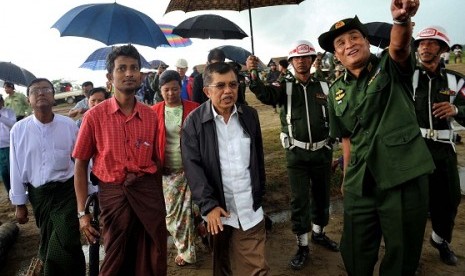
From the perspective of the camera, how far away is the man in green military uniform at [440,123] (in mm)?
3260

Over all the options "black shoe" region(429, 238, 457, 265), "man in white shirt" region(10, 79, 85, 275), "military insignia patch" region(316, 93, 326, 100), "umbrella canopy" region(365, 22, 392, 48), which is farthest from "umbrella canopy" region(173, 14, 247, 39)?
"black shoe" region(429, 238, 457, 265)

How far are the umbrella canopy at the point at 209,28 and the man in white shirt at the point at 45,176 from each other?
2.75 metres

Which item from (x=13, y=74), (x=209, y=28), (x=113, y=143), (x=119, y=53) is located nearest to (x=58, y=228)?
(x=113, y=143)

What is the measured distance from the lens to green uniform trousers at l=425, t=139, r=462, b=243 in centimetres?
325

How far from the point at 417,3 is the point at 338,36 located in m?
0.68

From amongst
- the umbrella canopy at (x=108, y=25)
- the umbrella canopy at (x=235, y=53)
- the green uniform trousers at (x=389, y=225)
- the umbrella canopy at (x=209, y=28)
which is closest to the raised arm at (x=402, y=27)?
the green uniform trousers at (x=389, y=225)

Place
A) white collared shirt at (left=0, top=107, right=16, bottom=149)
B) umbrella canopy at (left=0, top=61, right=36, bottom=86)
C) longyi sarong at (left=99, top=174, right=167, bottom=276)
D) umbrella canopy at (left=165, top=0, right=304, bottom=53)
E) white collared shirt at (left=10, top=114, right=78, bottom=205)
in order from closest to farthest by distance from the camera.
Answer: longyi sarong at (left=99, top=174, right=167, bottom=276)
white collared shirt at (left=10, top=114, right=78, bottom=205)
umbrella canopy at (left=165, top=0, right=304, bottom=53)
white collared shirt at (left=0, top=107, right=16, bottom=149)
umbrella canopy at (left=0, top=61, right=36, bottom=86)

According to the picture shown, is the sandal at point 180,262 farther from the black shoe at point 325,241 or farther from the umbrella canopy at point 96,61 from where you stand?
the umbrella canopy at point 96,61

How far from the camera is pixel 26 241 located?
4.46m

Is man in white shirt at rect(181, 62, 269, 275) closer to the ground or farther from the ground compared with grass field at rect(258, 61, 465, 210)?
farther from the ground

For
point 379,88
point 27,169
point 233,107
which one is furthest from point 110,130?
point 379,88

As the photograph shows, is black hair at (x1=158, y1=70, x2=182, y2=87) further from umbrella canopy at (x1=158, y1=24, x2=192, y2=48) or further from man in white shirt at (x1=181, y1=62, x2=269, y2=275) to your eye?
umbrella canopy at (x1=158, y1=24, x2=192, y2=48)

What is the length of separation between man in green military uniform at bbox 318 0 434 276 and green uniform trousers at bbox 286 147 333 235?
948mm

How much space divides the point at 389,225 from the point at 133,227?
6.13 ft
